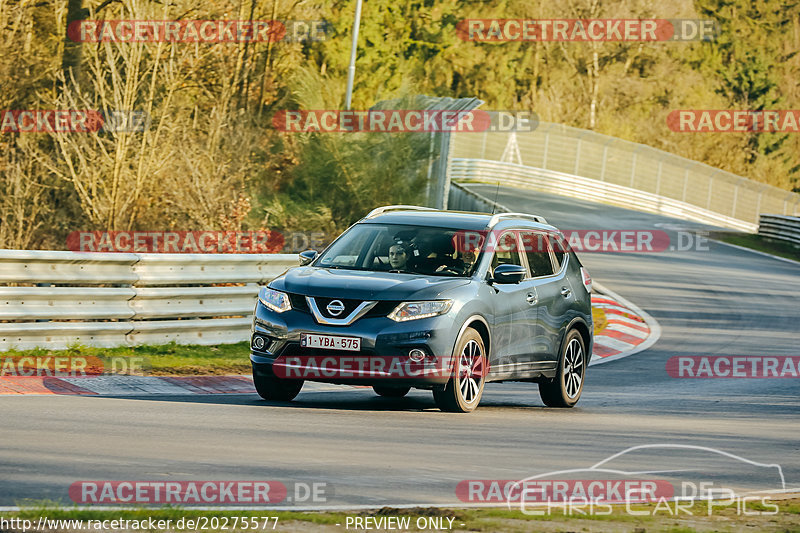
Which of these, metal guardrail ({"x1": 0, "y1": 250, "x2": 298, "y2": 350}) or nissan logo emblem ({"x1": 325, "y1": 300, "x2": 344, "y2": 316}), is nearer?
nissan logo emblem ({"x1": 325, "y1": 300, "x2": 344, "y2": 316})

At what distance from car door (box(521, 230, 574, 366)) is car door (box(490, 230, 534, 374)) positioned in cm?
13

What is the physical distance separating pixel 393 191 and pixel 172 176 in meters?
5.46

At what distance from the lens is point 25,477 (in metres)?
6.85

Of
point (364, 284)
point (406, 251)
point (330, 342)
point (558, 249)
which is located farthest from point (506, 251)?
point (330, 342)

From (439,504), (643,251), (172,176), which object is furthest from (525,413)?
(643,251)

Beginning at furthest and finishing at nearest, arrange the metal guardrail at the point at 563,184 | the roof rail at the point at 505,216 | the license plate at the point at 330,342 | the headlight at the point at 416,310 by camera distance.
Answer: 1. the metal guardrail at the point at 563,184
2. the roof rail at the point at 505,216
3. the headlight at the point at 416,310
4. the license plate at the point at 330,342

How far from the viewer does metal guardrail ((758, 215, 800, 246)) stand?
40.1 m

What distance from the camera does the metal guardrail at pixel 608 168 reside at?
56969 millimetres

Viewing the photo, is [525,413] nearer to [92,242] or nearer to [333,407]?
[333,407]

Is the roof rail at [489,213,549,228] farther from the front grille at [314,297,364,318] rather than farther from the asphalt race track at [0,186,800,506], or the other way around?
the front grille at [314,297,364,318]

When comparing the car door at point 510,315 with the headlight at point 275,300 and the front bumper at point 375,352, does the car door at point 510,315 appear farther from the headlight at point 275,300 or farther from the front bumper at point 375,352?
the headlight at point 275,300

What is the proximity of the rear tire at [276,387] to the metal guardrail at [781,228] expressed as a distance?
3119cm

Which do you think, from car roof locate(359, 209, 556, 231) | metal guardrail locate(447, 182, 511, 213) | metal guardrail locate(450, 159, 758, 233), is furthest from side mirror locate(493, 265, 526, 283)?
metal guardrail locate(450, 159, 758, 233)

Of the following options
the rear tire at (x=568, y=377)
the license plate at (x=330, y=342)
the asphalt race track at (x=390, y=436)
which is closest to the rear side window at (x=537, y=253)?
the rear tire at (x=568, y=377)
